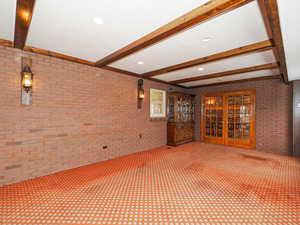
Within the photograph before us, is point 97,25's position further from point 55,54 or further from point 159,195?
point 159,195

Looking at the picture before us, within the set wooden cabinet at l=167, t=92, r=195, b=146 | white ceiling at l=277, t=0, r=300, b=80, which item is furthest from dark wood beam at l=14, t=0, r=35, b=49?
wooden cabinet at l=167, t=92, r=195, b=146

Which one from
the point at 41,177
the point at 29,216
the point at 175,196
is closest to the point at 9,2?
the point at 29,216

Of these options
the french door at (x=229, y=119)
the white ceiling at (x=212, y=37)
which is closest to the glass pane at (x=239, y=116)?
the french door at (x=229, y=119)

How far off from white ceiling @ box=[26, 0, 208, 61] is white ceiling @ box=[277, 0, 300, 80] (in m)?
0.87

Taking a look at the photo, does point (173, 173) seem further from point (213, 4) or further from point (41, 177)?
point (213, 4)

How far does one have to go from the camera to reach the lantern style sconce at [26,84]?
111 inches

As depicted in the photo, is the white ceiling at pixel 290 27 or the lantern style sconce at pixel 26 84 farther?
the lantern style sconce at pixel 26 84

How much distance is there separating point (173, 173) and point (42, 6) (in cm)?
359

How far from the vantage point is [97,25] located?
2174 millimetres

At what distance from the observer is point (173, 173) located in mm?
3285

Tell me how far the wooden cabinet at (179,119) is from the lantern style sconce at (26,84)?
4516 millimetres

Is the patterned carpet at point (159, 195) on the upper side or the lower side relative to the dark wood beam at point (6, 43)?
lower

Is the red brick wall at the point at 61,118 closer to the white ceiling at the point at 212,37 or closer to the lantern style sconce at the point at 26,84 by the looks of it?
the lantern style sconce at the point at 26,84

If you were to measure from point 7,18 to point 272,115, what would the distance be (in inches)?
283
